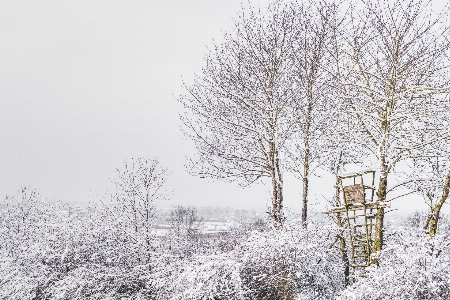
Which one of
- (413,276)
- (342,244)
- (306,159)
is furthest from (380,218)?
(306,159)

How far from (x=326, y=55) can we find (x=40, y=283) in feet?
40.9

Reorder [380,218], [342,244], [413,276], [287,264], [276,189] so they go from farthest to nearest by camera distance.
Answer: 1. [276,189]
2. [342,244]
3. [287,264]
4. [380,218]
5. [413,276]

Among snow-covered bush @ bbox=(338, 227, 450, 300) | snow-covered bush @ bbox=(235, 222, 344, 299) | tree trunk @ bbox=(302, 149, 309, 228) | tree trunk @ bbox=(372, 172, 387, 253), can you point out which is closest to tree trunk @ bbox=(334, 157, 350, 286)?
snow-covered bush @ bbox=(235, 222, 344, 299)

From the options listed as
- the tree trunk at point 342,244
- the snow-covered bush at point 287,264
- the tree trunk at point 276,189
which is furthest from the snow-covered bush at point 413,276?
the tree trunk at point 276,189

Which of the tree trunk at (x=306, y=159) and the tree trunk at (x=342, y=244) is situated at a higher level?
the tree trunk at (x=306, y=159)

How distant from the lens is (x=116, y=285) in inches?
489

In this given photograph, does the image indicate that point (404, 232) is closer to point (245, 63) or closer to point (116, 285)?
point (245, 63)

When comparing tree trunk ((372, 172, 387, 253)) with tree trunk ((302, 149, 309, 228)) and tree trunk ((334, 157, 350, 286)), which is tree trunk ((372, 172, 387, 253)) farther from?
tree trunk ((302, 149, 309, 228))

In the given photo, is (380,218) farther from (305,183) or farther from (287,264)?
(305,183)

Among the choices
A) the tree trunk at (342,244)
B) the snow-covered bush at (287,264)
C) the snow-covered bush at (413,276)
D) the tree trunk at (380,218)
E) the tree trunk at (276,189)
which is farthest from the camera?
the tree trunk at (276,189)

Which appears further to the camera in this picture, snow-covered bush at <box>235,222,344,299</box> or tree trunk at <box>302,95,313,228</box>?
tree trunk at <box>302,95,313,228</box>

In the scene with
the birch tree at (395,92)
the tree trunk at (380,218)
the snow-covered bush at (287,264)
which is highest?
the birch tree at (395,92)

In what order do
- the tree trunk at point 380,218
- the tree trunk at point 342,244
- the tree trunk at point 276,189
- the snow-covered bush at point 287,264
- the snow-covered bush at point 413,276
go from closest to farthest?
the snow-covered bush at point 413,276 < the tree trunk at point 380,218 < the snow-covered bush at point 287,264 < the tree trunk at point 342,244 < the tree trunk at point 276,189

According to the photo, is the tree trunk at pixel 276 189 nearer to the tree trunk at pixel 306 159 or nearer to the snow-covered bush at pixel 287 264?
the tree trunk at pixel 306 159
